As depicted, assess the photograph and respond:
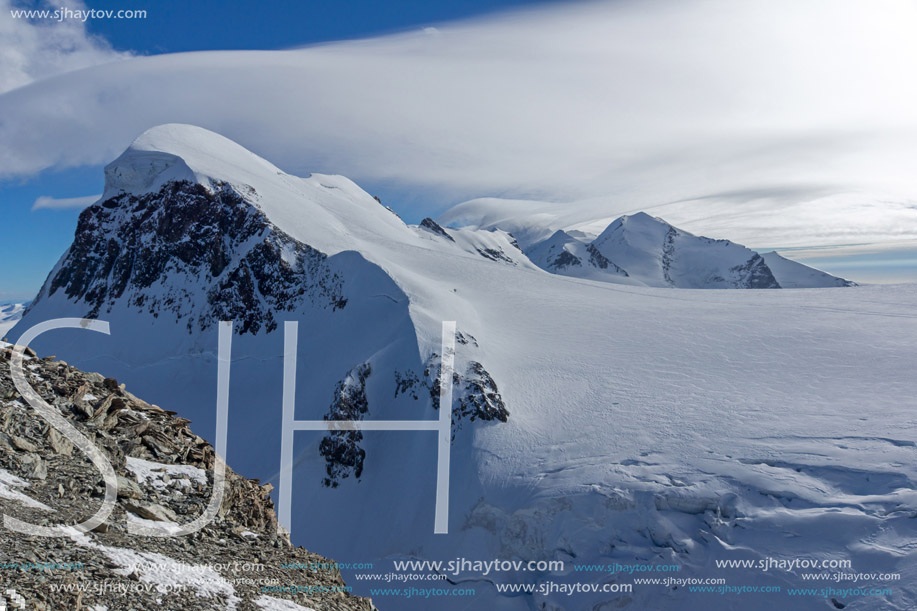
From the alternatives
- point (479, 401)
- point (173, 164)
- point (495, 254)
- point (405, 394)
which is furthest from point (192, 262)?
point (495, 254)

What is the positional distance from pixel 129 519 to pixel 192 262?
7343 cm

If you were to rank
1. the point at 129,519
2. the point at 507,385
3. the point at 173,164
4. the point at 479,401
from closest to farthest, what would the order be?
1. the point at 129,519
2. the point at 479,401
3. the point at 507,385
4. the point at 173,164

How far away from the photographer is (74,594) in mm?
7344

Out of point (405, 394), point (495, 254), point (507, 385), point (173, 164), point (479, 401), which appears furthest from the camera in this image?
point (495, 254)

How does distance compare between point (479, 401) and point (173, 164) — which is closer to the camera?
point (479, 401)

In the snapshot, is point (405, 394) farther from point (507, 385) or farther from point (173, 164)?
point (173, 164)

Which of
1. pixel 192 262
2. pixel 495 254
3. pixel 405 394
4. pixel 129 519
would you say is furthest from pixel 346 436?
pixel 495 254

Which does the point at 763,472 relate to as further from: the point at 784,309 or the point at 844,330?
the point at 784,309

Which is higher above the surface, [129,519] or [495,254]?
[495,254]

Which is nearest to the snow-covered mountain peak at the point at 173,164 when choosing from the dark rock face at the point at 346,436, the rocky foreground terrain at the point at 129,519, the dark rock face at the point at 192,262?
the dark rock face at the point at 192,262

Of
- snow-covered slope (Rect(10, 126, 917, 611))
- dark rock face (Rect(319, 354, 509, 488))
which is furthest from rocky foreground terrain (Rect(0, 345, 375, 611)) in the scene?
dark rock face (Rect(319, 354, 509, 488))

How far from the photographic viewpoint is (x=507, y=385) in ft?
156

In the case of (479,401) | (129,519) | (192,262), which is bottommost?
(479,401)

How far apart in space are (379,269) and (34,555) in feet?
176
